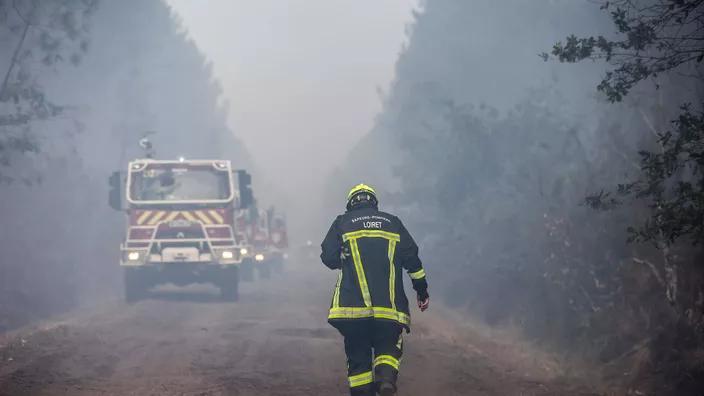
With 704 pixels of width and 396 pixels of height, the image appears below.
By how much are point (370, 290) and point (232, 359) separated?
4574 millimetres

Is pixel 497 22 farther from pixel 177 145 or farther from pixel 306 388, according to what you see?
pixel 177 145

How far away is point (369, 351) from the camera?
20.1 feet

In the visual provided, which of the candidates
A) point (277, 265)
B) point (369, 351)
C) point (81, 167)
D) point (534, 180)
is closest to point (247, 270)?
point (277, 265)

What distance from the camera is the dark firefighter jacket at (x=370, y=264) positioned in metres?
6.06

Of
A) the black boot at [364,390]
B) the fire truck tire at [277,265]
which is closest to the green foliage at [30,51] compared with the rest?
the black boot at [364,390]

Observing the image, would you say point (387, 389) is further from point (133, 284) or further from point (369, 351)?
point (133, 284)

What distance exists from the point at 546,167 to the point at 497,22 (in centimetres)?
1186

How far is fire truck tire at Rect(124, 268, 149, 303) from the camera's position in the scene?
17484 mm

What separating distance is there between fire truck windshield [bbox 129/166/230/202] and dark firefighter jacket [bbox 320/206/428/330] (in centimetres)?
1157

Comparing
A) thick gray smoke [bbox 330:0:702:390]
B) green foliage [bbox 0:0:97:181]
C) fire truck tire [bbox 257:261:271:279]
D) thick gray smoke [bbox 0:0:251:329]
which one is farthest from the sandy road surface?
fire truck tire [bbox 257:261:271:279]

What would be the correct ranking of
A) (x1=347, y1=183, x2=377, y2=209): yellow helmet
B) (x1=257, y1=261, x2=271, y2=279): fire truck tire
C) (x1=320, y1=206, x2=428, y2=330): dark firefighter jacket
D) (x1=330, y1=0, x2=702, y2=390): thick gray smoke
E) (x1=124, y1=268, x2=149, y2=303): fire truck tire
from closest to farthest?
(x1=320, y1=206, x2=428, y2=330): dark firefighter jacket
(x1=347, y1=183, x2=377, y2=209): yellow helmet
(x1=330, y1=0, x2=702, y2=390): thick gray smoke
(x1=124, y1=268, x2=149, y2=303): fire truck tire
(x1=257, y1=261, x2=271, y2=279): fire truck tire

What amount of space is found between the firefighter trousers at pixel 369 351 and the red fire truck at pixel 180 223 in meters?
11.2

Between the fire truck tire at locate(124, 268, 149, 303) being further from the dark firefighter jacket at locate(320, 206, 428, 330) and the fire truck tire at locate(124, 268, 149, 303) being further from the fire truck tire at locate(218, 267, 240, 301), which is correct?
the dark firefighter jacket at locate(320, 206, 428, 330)

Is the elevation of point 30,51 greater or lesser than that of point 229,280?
greater
